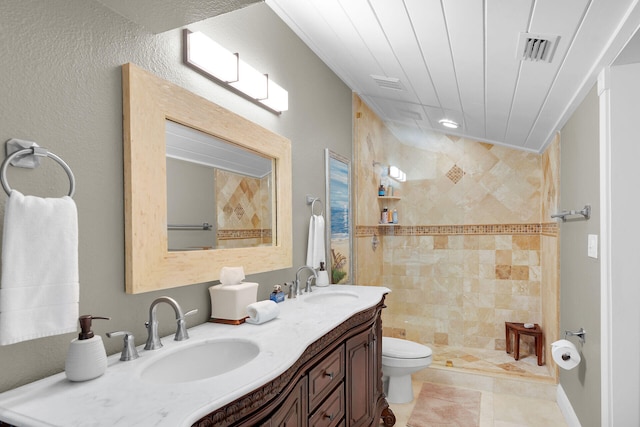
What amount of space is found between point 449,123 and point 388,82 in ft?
3.39

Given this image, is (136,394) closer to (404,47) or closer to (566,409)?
(404,47)

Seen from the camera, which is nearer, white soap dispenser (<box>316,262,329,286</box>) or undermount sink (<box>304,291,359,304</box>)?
undermount sink (<box>304,291,359,304</box>)

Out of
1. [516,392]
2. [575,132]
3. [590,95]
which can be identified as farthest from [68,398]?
[516,392]

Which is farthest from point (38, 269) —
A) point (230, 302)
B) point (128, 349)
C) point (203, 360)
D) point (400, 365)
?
point (400, 365)

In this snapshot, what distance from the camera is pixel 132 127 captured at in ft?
4.37

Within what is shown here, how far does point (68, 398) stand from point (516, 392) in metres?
3.27

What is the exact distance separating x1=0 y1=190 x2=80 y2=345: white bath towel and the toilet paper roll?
8.00 feet

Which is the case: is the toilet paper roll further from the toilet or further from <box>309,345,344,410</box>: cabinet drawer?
<box>309,345,344,410</box>: cabinet drawer

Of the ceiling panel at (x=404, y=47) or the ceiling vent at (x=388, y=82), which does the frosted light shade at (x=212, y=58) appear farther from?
the ceiling vent at (x=388, y=82)

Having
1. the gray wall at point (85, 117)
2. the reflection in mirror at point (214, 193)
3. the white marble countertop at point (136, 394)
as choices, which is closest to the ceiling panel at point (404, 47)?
the gray wall at point (85, 117)

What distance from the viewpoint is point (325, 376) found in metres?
1.60

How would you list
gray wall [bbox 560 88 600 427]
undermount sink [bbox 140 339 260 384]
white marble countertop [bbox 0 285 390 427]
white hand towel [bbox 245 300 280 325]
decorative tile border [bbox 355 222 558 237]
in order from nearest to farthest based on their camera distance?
white marble countertop [bbox 0 285 390 427], undermount sink [bbox 140 339 260 384], white hand towel [bbox 245 300 280 325], gray wall [bbox 560 88 600 427], decorative tile border [bbox 355 222 558 237]

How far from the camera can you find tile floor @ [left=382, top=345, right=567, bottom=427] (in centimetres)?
276

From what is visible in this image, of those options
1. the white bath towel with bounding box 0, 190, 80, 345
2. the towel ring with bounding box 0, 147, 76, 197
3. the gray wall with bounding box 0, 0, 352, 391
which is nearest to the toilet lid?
the gray wall with bounding box 0, 0, 352, 391
